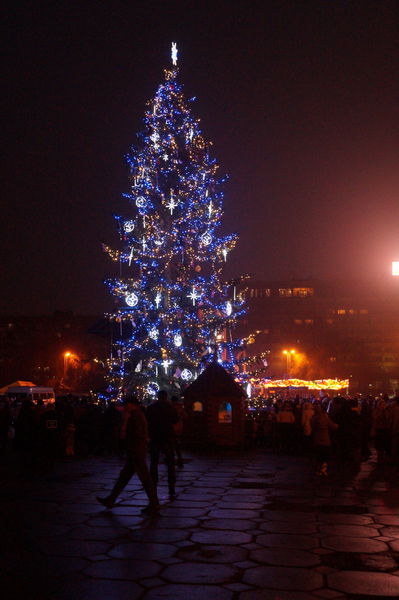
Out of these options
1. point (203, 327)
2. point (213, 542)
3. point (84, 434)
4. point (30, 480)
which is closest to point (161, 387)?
point (203, 327)

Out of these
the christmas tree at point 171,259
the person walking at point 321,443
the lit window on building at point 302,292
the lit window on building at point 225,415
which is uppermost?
the lit window on building at point 302,292

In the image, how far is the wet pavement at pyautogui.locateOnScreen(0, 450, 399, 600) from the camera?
6398 mm

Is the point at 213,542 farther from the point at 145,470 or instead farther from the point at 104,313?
the point at 104,313

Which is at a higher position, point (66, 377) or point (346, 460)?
point (66, 377)

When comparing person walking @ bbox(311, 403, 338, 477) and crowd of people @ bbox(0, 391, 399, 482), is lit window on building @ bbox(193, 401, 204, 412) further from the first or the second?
person walking @ bbox(311, 403, 338, 477)

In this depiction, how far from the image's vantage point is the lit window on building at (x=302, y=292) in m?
130

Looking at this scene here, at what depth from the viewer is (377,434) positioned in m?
19.0

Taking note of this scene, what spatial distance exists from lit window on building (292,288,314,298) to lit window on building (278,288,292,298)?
814mm

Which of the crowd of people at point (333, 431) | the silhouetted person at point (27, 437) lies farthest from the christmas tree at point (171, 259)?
the silhouetted person at point (27, 437)

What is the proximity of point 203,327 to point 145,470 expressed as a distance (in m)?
19.7

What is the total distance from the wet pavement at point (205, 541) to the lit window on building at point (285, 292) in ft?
385

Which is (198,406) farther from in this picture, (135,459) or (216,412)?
(135,459)

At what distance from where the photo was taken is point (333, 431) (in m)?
20.6

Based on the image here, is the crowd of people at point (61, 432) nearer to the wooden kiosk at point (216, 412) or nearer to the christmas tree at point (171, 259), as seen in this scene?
the wooden kiosk at point (216, 412)
